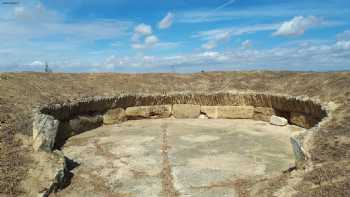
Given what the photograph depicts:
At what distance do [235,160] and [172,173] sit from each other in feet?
6.26

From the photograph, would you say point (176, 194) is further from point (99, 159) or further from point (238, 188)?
point (99, 159)

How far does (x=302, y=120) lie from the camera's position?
13.9 meters

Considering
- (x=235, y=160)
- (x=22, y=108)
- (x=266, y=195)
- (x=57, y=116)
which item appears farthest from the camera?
(x=57, y=116)

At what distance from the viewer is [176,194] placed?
7.62 m

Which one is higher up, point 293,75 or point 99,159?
point 293,75

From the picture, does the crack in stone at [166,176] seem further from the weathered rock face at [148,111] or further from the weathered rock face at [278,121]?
the weathered rock face at [278,121]

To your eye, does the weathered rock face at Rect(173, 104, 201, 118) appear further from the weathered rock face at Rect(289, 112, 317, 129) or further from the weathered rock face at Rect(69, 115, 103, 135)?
the weathered rock face at Rect(289, 112, 317, 129)

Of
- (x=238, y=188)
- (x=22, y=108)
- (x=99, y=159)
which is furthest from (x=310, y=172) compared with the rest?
(x=22, y=108)

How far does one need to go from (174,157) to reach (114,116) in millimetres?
5619

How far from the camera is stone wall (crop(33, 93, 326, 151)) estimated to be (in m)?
13.1

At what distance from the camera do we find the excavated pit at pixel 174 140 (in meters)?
8.41

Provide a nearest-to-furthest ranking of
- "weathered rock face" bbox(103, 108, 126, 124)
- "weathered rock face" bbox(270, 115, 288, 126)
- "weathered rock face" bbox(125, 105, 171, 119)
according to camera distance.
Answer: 1. "weathered rock face" bbox(270, 115, 288, 126)
2. "weathered rock face" bbox(103, 108, 126, 124)
3. "weathered rock face" bbox(125, 105, 171, 119)

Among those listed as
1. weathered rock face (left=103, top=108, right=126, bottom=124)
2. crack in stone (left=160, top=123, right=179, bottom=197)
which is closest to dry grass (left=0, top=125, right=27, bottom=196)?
crack in stone (left=160, top=123, right=179, bottom=197)

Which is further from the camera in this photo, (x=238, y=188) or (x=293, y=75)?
(x=293, y=75)
